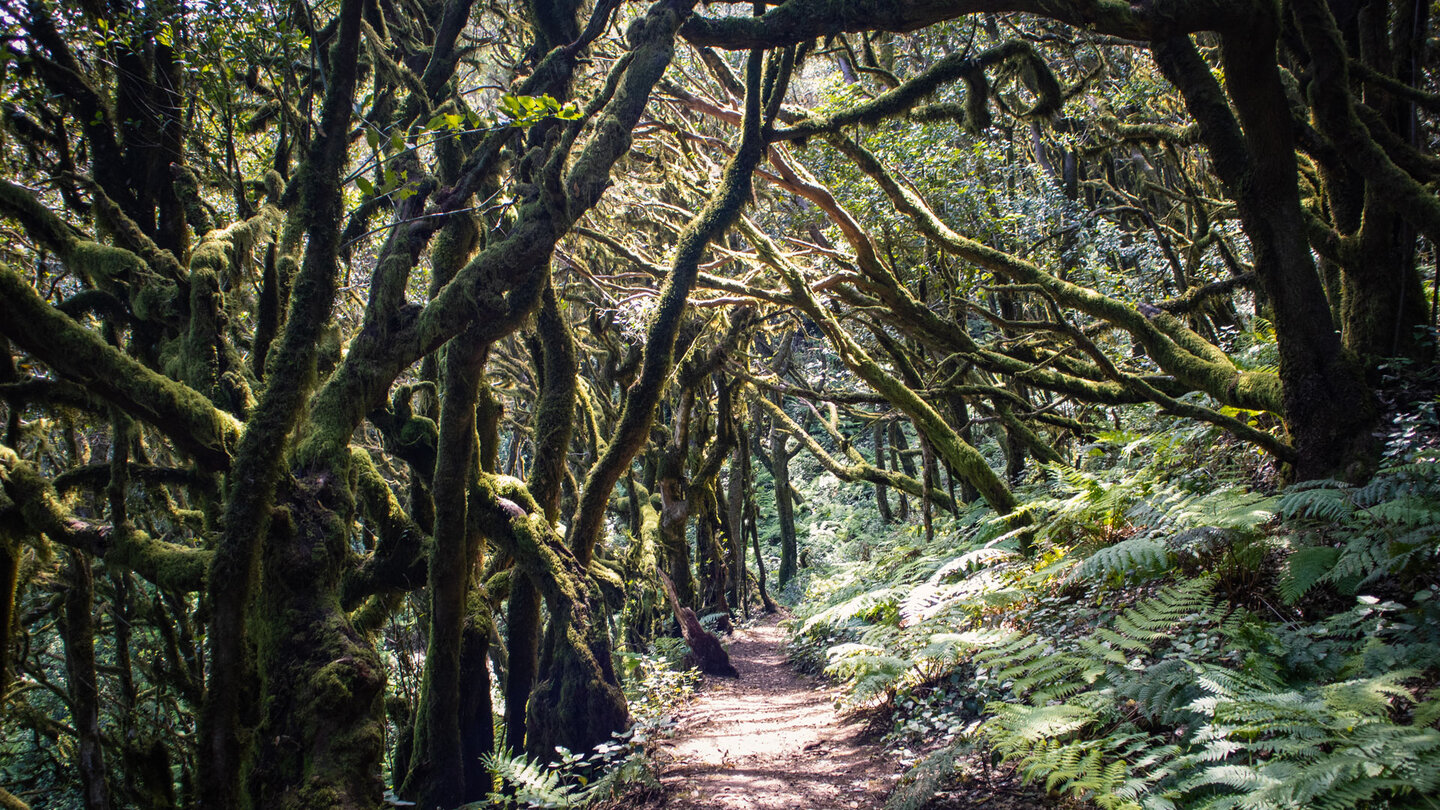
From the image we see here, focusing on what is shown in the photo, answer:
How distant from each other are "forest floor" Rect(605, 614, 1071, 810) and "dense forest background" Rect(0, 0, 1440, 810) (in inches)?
11.3

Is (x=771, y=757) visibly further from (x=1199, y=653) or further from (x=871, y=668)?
(x=1199, y=653)

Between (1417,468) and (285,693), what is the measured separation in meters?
6.24

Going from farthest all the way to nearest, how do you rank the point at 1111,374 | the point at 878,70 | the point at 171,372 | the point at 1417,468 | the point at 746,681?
the point at 746,681, the point at 878,70, the point at 171,372, the point at 1111,374, the point at 1417,468

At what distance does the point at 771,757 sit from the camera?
225 inches

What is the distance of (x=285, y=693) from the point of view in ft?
12.8

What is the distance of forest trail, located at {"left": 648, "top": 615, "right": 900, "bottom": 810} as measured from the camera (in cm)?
462

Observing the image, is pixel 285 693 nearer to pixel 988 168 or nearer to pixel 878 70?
pixel 878 70

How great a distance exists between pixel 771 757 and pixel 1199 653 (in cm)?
346

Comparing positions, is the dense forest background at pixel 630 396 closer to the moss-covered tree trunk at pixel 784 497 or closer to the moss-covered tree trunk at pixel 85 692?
the moss-covered tree trunk at pixel 85 692

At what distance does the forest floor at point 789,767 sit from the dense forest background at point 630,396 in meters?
0.29

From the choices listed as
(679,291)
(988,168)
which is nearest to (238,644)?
(679,291)

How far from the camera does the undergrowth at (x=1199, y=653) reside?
246 cm

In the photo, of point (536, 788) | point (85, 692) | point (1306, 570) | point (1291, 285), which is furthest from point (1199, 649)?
point (85, 692)

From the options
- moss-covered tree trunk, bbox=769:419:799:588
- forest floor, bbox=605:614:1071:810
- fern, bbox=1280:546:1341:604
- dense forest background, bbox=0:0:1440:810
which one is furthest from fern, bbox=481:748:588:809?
moss-covered tree trunk, bbox=769:419:799:588
